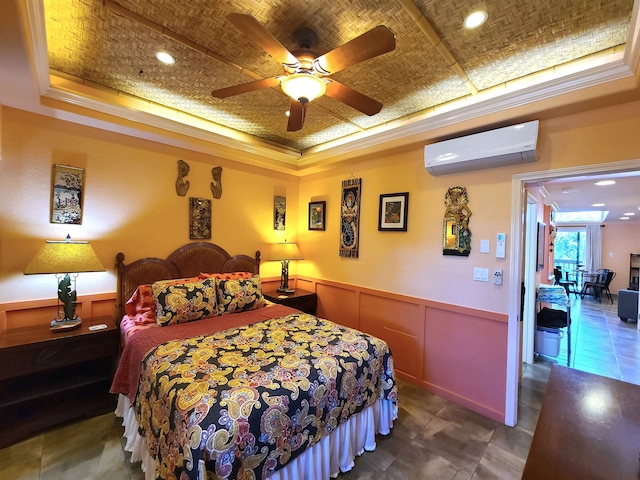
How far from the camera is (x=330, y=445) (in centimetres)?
176

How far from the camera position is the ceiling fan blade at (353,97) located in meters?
1.78

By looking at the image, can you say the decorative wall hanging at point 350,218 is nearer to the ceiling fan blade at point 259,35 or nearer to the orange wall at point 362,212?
the orange wall at point 362,212

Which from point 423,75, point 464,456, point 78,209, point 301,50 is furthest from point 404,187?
point 78,209

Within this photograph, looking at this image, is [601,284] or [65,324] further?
[601,284]

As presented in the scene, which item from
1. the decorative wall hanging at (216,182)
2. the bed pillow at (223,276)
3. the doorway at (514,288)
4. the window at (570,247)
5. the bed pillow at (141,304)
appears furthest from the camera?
the window at (570,247)

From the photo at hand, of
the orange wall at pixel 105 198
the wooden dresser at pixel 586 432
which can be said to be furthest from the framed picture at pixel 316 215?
the wooden dresser at pixel 586 432

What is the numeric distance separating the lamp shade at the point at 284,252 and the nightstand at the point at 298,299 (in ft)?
1.57

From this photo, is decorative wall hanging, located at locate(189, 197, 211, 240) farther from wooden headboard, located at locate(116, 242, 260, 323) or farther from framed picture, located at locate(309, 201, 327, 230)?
framed picture, located at locate(309, 201, 327, 230)

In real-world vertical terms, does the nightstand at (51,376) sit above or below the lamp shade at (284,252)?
below

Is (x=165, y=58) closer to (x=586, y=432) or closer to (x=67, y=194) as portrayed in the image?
(x=67, y=194)

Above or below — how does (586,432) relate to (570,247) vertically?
below

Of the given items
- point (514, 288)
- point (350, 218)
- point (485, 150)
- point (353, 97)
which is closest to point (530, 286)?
point (514, 288)

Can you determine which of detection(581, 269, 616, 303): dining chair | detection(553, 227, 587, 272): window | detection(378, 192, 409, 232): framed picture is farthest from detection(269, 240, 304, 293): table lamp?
detection(553, 227, 587, 272): window

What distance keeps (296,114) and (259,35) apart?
0.64 meters
